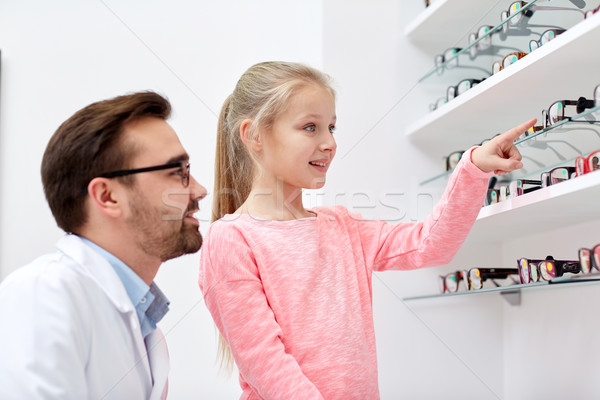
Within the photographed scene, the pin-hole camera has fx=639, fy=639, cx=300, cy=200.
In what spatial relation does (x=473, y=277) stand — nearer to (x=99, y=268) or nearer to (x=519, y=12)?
(x=519, y=12)

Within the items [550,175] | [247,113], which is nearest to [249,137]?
[247,113]

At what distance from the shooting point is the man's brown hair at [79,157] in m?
0.95

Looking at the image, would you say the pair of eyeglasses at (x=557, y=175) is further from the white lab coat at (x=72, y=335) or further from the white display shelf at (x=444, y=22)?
the white lab coat at (x=72, y=335)

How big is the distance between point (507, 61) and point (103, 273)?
→ 3.08ft

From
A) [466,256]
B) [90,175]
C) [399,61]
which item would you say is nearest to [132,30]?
[399,61]

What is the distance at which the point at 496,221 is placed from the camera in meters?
1.44

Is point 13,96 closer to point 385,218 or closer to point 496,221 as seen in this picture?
point 385,218

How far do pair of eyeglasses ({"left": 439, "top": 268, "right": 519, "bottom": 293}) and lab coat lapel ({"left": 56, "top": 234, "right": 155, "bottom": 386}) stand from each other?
0.88 meters

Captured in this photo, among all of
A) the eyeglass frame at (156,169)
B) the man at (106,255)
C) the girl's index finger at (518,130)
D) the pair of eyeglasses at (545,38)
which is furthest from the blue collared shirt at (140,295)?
the pair of eyeglasses at (545,38)

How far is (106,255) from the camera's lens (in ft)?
3.18

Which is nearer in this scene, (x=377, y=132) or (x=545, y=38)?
(x=545, y=38)

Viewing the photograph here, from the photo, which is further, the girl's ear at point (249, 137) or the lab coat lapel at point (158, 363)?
the girl's ear at point (249, 137)

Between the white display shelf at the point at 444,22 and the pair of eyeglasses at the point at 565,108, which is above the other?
the white display shelf at the point at 444,22

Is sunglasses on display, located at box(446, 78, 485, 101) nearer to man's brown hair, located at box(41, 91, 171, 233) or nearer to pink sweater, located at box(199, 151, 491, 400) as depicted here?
pink sweater, located at box(199, 151, 491, 400)
